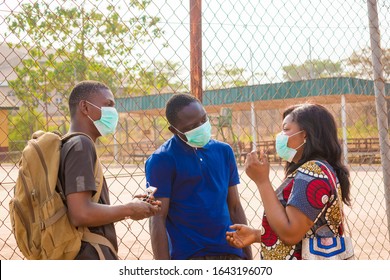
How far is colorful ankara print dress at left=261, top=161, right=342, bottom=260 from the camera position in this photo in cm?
245

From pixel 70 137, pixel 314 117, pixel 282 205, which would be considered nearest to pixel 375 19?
pixel 314 117

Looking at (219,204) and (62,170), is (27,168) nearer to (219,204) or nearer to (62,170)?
(62,170)

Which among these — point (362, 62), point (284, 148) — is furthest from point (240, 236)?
point (362, 62)

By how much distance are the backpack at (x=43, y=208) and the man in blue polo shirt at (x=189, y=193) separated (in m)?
0.62

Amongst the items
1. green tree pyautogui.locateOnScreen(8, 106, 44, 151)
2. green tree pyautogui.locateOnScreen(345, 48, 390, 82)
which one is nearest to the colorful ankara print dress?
green tree pyautogui.locateOnScreen(8, 106, 44, 151)

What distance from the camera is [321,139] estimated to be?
261cm

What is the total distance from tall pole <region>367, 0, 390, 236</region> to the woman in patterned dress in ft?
6.18

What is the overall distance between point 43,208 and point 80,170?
0.21 m

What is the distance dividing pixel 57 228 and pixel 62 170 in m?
0.23

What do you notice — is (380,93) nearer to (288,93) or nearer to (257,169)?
(288,93)

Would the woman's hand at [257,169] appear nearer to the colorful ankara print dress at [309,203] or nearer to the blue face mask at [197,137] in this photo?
the colorful ankara print dress at [309,203]

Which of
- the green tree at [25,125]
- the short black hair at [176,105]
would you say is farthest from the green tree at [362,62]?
the green tree at [25,125]

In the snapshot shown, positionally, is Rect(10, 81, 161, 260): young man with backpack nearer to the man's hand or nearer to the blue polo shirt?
the man's hand

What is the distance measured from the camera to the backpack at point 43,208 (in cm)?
228
